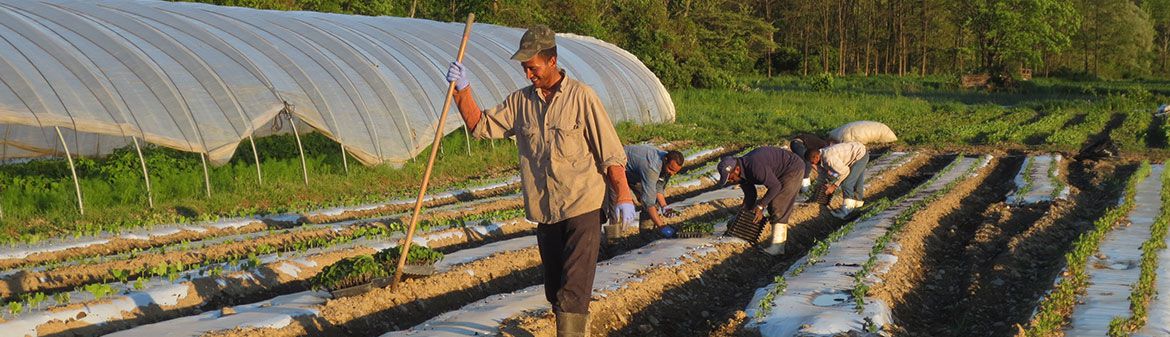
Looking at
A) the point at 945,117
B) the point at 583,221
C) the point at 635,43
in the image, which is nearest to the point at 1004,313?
the point at 583,221

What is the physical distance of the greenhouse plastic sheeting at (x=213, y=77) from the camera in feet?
39.2

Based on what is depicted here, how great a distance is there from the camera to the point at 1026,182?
1466 centimetres

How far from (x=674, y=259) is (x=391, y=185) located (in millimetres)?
6717

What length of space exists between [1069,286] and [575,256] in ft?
12.9

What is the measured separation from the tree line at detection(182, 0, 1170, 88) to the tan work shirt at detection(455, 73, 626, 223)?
78.9ft

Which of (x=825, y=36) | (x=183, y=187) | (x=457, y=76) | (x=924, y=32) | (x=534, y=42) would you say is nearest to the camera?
(x=534, y=42)

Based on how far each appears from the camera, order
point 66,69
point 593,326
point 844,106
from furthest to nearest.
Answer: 1. point 844,106
2. point 66,69
3. point 593,326

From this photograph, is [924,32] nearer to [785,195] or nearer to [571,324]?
[785,195]

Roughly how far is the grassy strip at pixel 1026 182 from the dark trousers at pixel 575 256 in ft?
30.0

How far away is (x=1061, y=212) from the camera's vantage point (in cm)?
1197

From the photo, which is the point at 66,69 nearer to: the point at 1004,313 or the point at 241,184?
the point at 241,184

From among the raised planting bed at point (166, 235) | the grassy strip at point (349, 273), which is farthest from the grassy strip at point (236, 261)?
the raised planting bed at point (166, 235)

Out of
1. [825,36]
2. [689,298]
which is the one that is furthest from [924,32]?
[689,298]

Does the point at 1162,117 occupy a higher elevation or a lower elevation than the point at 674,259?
lower
